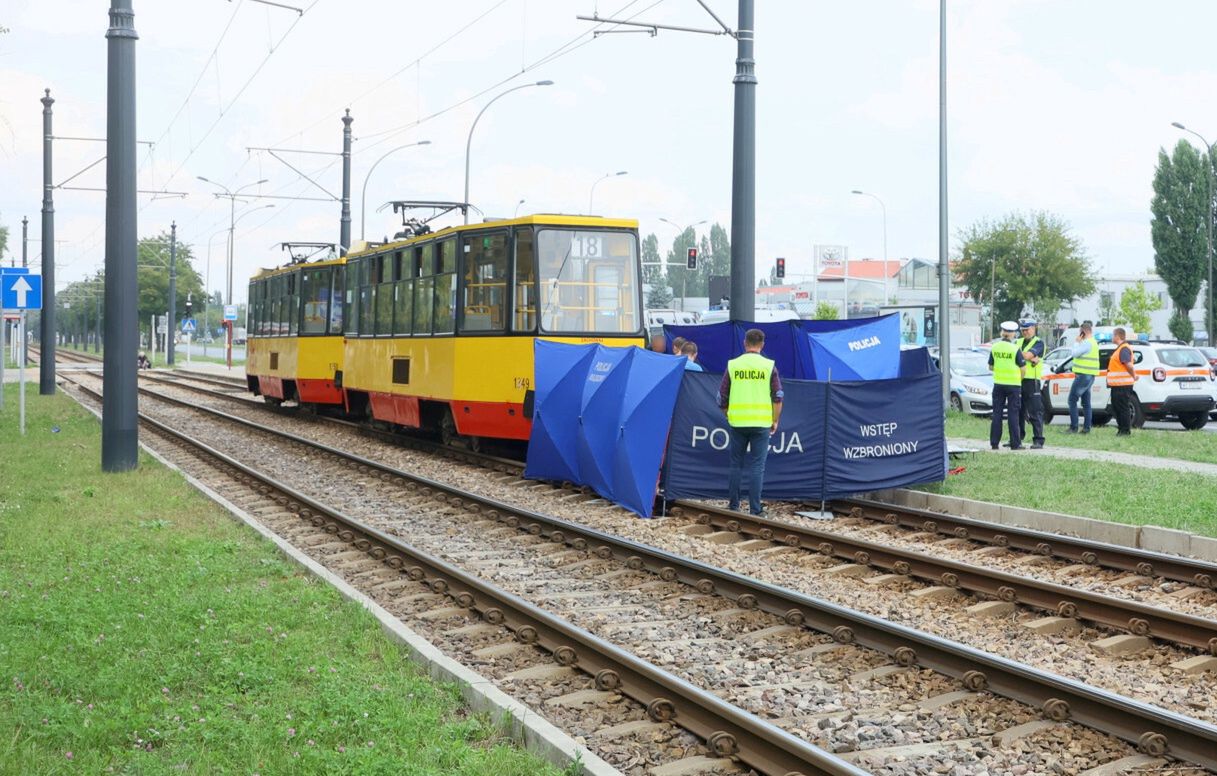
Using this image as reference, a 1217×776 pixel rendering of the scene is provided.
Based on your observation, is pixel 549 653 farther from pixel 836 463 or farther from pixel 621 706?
pixel 836 463

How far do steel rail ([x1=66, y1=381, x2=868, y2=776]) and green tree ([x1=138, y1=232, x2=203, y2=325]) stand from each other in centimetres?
7875

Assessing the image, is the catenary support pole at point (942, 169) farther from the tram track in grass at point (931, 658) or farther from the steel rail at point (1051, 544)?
the tram track in grass at point (931, 658)

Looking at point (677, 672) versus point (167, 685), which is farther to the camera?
point (677, 672)

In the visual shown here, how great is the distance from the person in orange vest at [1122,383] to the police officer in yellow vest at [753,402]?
36.5 ft

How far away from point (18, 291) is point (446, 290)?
9.56 m

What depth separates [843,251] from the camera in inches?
2645

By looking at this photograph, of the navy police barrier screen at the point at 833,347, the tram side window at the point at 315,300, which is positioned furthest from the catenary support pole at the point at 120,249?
the tram side window at the point at 315,300

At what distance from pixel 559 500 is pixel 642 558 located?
437 cm

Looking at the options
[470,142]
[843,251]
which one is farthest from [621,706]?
[843,251]

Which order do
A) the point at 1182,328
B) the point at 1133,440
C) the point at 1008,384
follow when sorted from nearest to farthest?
the point at 1008,384, the point at 1133,440, the point at 1182,328

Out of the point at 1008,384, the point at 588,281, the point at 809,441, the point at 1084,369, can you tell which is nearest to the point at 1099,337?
the point at 1084,369

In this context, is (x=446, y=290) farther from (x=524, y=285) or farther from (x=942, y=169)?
(x=942, y=169)

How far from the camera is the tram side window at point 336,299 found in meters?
26.7

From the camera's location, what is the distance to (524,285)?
1773 centimetres
